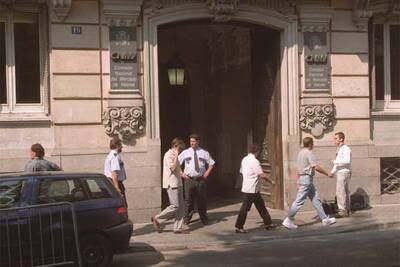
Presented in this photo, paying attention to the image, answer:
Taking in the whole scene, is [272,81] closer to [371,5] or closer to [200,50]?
[371,5]

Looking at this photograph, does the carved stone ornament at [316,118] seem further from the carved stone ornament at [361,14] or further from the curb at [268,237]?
the curb at [268,237]

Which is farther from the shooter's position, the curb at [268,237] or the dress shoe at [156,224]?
the dress shoe at [156,224]

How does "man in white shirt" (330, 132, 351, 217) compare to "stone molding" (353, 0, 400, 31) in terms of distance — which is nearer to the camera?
"man in white shirt" (330, 132, 351, 217)

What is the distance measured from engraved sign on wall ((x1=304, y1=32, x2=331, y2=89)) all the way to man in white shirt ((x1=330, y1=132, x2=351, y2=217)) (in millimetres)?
1567

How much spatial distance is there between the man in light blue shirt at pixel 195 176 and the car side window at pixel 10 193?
503 centimetres

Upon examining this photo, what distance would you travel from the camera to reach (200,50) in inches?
818

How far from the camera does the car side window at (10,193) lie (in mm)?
8609

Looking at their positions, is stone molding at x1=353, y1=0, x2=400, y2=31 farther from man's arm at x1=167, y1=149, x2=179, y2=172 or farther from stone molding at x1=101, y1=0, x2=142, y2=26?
man's arm at x1=167, y1=149, x2=179, y2=172

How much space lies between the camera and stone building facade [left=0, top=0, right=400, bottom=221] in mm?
13266

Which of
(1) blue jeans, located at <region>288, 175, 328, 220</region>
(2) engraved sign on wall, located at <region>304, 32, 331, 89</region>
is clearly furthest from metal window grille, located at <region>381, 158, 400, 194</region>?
(1) blue jeans, located at <region>288, 175, 328, 220</region>

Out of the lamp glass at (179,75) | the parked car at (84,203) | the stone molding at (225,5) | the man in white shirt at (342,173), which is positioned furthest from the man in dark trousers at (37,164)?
the lamp glass at (179,75)

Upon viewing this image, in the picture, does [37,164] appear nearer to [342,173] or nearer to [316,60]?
[342,173]

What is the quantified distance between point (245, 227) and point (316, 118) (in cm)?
340

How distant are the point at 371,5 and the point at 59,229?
10221 millimetres
